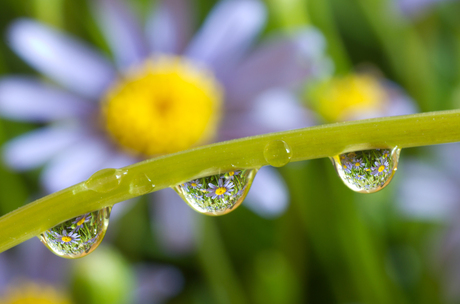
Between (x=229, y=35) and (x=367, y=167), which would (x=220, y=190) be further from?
(x=229, y=35)

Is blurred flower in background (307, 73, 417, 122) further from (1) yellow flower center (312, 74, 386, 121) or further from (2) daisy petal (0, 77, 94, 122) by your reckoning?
(2) daisy petal (0, 77, 94, 122)

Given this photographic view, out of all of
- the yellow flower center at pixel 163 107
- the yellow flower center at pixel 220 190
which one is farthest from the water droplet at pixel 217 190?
the yellow flower center at pixel 163 107

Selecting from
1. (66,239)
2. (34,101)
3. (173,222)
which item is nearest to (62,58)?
(34,101)

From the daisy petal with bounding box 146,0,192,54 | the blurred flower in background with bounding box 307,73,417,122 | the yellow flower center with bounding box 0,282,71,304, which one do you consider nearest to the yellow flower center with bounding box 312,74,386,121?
the blurred flower in background with bounding box 307,73,417,122

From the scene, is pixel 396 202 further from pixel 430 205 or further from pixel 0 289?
pixel 0 289

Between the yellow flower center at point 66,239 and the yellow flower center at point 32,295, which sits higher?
the yellow flower center at point 32,295

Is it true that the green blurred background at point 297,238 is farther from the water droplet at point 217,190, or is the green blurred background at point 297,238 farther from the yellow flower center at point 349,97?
the water droplet at point 217,190
